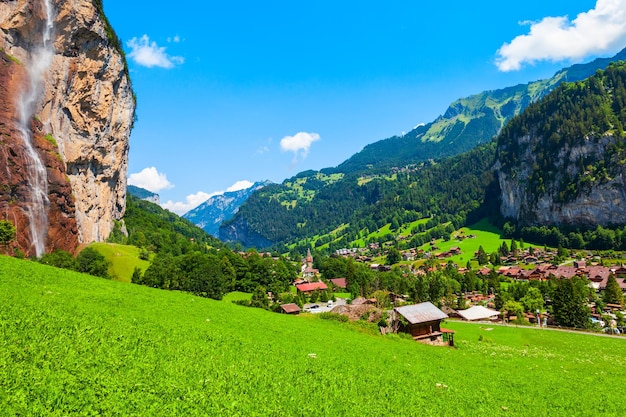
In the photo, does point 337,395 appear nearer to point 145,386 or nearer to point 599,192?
point 145,386

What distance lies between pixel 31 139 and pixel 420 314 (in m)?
75.9

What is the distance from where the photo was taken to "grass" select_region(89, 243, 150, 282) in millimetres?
79188

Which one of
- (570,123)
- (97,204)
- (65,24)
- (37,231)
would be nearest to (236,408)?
(37,231)

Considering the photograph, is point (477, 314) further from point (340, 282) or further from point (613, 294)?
point (340, 282)

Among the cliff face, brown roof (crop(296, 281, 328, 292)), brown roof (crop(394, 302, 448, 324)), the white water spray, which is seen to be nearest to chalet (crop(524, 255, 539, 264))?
brown roof (crop(296, 281, 328, 292))

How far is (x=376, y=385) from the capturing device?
15.5m

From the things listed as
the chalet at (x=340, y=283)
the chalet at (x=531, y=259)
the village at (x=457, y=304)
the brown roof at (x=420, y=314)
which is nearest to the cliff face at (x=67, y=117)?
the village at (x=457, y=304)

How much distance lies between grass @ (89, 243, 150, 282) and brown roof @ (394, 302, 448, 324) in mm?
61912

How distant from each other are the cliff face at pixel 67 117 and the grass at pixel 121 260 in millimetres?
6504

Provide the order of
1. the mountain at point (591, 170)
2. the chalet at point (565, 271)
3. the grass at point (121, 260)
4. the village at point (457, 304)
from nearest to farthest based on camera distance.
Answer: the village at point (457, 304), the grass at point (121, 260), the chalet at point (565, 271), the mountain at point (591, 170)

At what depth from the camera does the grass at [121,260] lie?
260 feet

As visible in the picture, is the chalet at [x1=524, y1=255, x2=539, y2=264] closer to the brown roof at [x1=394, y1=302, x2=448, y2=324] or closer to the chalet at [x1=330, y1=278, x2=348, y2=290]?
the chalet at [x1=330, y1=278, x2=348, y2=290]

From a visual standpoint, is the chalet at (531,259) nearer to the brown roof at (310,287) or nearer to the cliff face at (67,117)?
the brown roof at (310,287)

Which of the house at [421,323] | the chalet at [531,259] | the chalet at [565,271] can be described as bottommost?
the chalet at [531,259]
